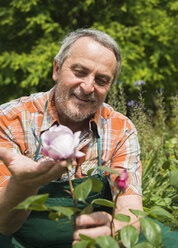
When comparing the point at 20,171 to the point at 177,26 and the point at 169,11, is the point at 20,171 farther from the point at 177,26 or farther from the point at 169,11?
the point at 169,11

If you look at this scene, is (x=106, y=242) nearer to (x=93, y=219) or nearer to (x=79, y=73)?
(x=93, y=219)

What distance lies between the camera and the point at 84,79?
5.78 feet

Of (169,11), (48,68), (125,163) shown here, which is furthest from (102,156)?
(169,11)

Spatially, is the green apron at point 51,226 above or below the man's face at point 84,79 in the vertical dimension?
below

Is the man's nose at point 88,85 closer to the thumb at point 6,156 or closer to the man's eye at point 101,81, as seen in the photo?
the man's eye at point 101,81

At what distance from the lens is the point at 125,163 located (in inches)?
66.5

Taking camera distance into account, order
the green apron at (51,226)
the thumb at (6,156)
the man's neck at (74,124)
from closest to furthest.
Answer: the thumb at (6,156), the green apron at (51,226), the man's neck at (74,124)

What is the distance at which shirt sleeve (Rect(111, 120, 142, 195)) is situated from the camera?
162 cm

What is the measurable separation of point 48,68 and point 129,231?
4.73m

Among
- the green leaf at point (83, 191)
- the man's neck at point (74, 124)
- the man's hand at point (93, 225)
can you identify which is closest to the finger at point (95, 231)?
the man's hand at point (93, 225)

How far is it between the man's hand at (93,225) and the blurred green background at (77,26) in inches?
178

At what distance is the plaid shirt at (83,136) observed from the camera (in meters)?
1.69

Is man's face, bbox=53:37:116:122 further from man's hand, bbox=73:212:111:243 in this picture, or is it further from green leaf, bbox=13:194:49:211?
green leaf, bbox=13:194:49:211

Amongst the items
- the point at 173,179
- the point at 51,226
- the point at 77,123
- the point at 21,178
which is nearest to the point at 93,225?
the point at 21,178
